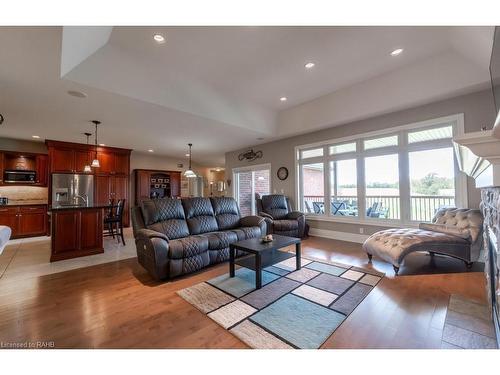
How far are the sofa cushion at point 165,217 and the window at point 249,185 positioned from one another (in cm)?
374

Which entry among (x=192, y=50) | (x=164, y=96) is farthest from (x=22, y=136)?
(x=192, y=50)

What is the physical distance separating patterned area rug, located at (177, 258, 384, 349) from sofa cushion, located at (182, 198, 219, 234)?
101 cm

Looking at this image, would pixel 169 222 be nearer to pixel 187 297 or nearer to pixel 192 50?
pixel 187 297

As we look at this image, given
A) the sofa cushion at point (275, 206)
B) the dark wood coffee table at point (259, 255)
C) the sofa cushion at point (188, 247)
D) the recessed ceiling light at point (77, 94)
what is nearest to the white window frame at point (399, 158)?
the sofa cushion at point (275, 206)

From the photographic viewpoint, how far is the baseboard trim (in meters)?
4.53

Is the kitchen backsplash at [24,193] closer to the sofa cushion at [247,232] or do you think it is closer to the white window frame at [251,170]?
the white window frame at [251,170]

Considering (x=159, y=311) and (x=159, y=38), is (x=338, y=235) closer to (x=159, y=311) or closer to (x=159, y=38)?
(x=159, y=311)

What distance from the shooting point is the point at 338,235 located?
15.9 feet

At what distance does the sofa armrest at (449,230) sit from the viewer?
9.21 feet

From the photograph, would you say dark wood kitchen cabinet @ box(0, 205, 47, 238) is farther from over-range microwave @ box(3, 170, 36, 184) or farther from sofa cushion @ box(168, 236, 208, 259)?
sofa cushion @ box(168, 236, 208, 259)

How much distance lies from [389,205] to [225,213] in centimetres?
334

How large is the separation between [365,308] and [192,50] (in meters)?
3.70

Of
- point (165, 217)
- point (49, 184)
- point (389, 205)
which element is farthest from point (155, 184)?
point (389, 205)

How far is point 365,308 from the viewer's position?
198 centimetres
